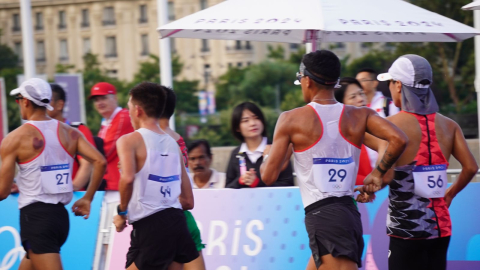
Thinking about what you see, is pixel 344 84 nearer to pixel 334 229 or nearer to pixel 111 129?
pixel 111 129

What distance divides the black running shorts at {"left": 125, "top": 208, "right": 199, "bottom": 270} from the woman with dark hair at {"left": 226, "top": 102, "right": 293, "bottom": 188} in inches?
68.8

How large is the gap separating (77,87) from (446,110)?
115ft

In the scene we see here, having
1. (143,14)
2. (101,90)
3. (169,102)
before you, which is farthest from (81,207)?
(143,14)

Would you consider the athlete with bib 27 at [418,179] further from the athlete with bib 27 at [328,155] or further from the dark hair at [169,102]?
the dark hair at [169,102]

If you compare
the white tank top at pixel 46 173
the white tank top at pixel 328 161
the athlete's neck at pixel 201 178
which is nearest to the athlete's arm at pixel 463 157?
the white tank top at pixel 328 161

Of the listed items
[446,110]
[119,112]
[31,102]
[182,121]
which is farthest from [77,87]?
[182,121]

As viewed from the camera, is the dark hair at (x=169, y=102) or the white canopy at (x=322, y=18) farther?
the dark hair at (x=169, y=102)

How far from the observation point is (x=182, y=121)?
70.5m

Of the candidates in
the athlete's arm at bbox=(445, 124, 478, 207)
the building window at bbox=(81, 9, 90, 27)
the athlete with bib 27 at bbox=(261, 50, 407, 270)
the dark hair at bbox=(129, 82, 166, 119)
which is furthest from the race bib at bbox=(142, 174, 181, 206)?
the building window at bbox=(81, 9, 90, 27)

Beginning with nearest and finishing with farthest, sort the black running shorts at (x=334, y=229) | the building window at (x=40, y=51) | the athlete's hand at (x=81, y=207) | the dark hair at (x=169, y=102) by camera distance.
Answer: the black running shorts at (x=334, y=229)
the dark hair at (x=169, y=102)
the athlete's hand at (x=81, y=207)
the building window at (x=40, y=51)

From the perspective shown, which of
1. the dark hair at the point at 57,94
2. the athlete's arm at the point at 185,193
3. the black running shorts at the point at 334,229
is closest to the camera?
the black running shorts at the point at 334,229

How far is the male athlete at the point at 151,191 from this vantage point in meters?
4.79

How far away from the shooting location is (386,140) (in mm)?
4574

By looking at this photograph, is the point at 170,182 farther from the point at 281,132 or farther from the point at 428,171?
the point at 428,171
